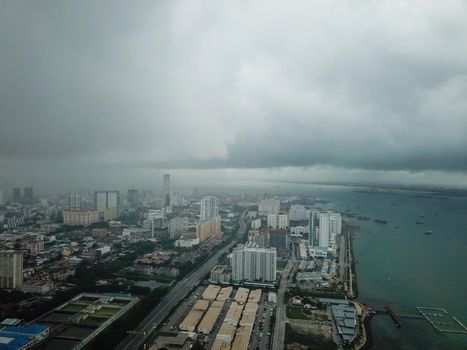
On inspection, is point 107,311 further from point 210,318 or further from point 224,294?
point 224,294

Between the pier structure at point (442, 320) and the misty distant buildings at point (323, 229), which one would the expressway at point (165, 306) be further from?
the pier structure at point (442, 320)

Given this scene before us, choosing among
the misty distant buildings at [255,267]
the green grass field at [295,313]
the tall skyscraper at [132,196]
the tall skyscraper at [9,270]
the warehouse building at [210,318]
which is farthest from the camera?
the tall skyscraper at [132,196]

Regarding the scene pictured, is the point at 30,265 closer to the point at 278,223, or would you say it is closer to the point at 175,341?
the point at 175,341

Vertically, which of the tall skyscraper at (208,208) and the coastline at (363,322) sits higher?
the tall skyscraper at (208,208)

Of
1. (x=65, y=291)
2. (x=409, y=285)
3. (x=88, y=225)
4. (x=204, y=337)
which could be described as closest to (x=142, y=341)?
(x=204, y=337)

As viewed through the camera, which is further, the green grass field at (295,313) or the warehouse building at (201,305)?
the warehouse building at (201,305)

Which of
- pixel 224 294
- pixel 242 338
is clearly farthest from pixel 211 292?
pixel 242 338

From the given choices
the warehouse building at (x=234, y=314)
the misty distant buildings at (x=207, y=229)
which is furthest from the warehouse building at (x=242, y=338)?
the misty distant buildings at (x=207, y=229)
